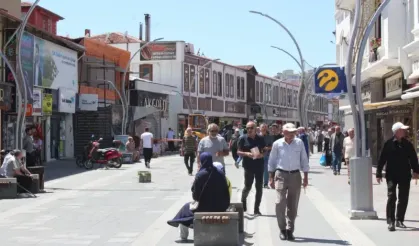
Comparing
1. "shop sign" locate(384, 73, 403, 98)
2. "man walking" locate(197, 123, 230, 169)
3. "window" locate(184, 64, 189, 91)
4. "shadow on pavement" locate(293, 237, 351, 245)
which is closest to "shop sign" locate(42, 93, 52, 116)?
"shop sign" locate(384, 73, 403, 98)

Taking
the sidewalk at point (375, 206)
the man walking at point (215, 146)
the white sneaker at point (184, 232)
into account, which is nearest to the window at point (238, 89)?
the sidewalk at point (375, 206)

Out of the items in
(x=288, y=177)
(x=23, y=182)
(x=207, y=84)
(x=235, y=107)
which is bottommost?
(x=23, y=182)

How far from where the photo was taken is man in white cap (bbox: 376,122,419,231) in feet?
33.5

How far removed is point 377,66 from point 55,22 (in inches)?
846

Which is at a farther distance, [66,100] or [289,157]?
[66,100]

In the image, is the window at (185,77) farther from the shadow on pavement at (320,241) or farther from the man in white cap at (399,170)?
the shadow on pavement at (320,241)

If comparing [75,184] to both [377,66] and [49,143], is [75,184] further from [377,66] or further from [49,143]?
[49,143]

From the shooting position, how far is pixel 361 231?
10.2 metres

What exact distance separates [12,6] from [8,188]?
592 inches

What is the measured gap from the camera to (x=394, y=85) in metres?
22.7

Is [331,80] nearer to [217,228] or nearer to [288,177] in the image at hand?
[288,177]

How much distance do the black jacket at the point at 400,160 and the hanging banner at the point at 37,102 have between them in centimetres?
2067

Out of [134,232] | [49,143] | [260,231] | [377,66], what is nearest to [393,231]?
[260,231]

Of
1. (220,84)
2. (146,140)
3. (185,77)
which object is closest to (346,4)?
(146,140)
